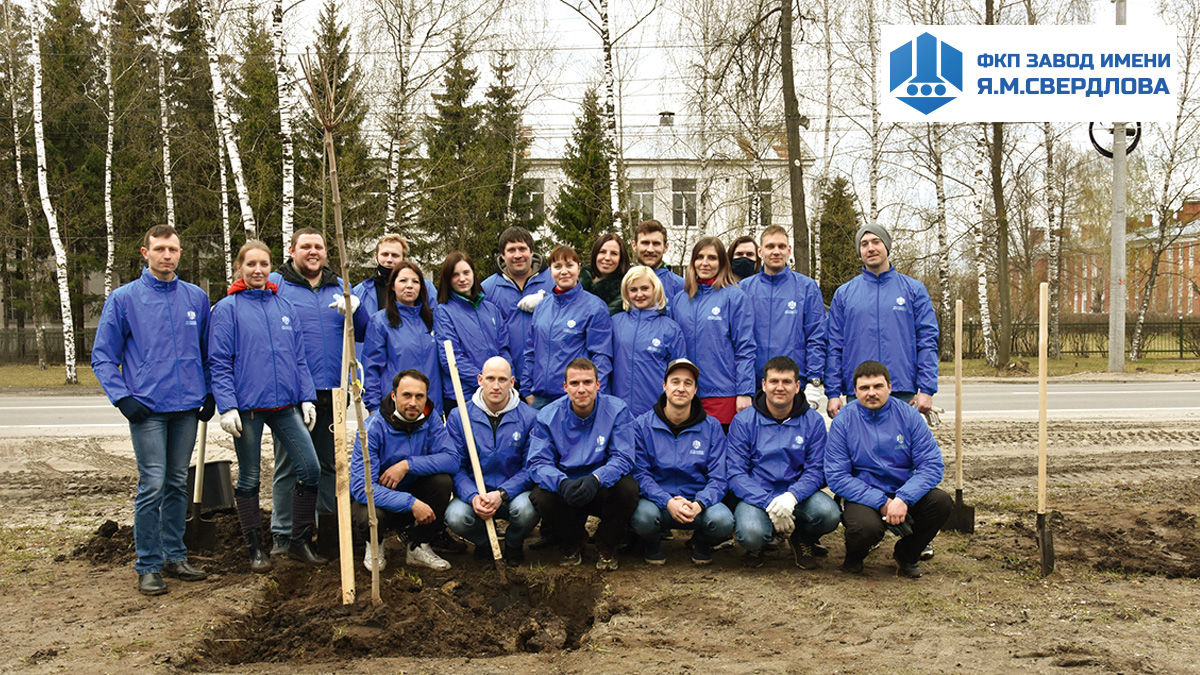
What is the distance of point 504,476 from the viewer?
5.50 metres

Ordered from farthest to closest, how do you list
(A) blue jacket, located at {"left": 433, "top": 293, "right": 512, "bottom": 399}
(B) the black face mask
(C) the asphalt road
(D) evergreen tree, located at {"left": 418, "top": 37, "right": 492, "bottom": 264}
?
(D) evergreen tree, located at {"left": 418, "top": 37, "right": 492, "bottom": 264}, (C) the asphalt road, (B) the black face mask, (A) blue jacket, located at {"left": 433, "top": 293, "right": 512, "bottom": 399}

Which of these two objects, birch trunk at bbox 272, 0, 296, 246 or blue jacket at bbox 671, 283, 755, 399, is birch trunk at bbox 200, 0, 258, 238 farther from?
blue jacket at bbox 671, 283, 755, 399

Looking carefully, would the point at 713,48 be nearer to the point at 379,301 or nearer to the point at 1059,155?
the point at 379,301

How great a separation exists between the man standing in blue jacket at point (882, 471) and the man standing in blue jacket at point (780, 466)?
138mm

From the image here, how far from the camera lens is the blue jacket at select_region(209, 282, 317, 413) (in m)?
5.09

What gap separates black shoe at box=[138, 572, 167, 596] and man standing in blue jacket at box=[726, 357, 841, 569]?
10.9ft

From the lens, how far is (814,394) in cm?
567

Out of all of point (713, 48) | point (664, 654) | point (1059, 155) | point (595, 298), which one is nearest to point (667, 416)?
point (595, 298)

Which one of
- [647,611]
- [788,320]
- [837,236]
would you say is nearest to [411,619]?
[647,611]

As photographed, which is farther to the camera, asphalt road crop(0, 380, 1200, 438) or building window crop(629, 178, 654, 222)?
building window crop(629, 178, 654, 222)

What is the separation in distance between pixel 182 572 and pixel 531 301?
2.74m

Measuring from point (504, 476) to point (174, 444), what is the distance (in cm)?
194

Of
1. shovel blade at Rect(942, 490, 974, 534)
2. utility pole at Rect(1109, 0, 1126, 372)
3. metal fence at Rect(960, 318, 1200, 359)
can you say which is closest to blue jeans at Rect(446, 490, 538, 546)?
shovel blade at Rect(942, 490, 974, 534)

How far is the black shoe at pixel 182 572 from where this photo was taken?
5074mm
